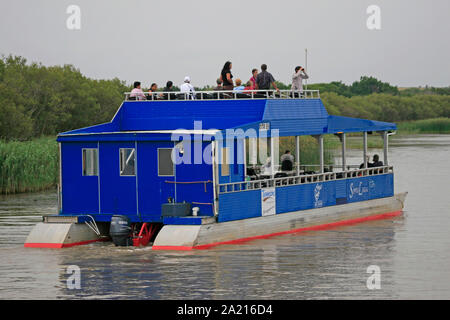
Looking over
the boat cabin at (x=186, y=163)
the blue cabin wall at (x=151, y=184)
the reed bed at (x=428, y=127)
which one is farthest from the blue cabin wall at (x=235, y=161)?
the reed bed at (x=428, y=127)

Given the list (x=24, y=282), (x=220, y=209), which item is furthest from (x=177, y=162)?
(x=24, y=282)

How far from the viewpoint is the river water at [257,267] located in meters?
17.3

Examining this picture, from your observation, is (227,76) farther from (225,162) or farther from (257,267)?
(257,267)

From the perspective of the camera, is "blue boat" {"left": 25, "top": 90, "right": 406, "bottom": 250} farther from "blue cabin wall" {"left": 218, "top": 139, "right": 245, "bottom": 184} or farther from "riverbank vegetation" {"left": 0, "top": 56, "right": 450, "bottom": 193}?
"riverbank vegetation" {"left": 0, "top": 56, "right": 450, "bottom": 193}

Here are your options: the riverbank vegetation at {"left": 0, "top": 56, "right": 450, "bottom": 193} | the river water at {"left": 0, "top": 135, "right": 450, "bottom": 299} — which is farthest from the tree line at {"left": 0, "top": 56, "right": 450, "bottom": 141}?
the river water at {"left": 0, "top": 135, "right": 450, "bottom": 299}

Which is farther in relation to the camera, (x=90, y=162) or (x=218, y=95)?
(x=218, y=95)

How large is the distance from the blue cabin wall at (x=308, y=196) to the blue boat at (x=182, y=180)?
4cm

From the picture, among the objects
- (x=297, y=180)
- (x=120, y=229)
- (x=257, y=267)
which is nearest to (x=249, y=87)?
(x=297, y=180)

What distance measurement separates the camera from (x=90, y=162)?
22688 mm

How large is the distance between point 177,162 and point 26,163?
16337 millimetres

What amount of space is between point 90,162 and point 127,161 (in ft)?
3.10

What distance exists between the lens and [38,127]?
5659 cm
